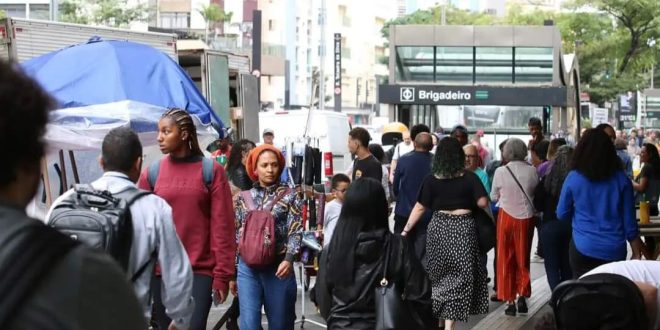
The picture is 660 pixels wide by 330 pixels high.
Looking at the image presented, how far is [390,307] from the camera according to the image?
6.66m

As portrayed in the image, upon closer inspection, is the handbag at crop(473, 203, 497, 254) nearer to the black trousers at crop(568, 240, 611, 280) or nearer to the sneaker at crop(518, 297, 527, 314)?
the black trousers at crop(568, 240, 611, 280)

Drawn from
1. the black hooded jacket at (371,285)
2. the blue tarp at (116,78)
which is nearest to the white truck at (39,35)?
the blue tarp at (116,78)

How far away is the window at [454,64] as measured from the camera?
114 feet

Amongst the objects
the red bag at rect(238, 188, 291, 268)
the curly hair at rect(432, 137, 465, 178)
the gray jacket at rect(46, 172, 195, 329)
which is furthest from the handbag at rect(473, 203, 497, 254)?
the gray jacket at rect(46, 172, 195, 329)

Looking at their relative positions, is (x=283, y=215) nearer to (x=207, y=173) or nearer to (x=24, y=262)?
(x=207, y=173)

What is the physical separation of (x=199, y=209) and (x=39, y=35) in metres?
8.56

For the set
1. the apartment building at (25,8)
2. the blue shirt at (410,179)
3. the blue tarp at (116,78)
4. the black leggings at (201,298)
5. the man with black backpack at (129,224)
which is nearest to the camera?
the man with black backpack at (129,224)

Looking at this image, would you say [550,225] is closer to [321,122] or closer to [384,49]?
[321,122]

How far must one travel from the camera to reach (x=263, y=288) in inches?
300

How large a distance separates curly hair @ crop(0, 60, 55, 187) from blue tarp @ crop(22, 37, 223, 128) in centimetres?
935

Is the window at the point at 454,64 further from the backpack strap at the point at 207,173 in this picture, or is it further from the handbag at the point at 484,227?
the backpack strap at the point at 207,173

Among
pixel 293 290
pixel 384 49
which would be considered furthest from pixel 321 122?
pixel 384 49

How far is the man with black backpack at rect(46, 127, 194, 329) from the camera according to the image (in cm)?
489

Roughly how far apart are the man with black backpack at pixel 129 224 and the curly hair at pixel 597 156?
13.9 ft
